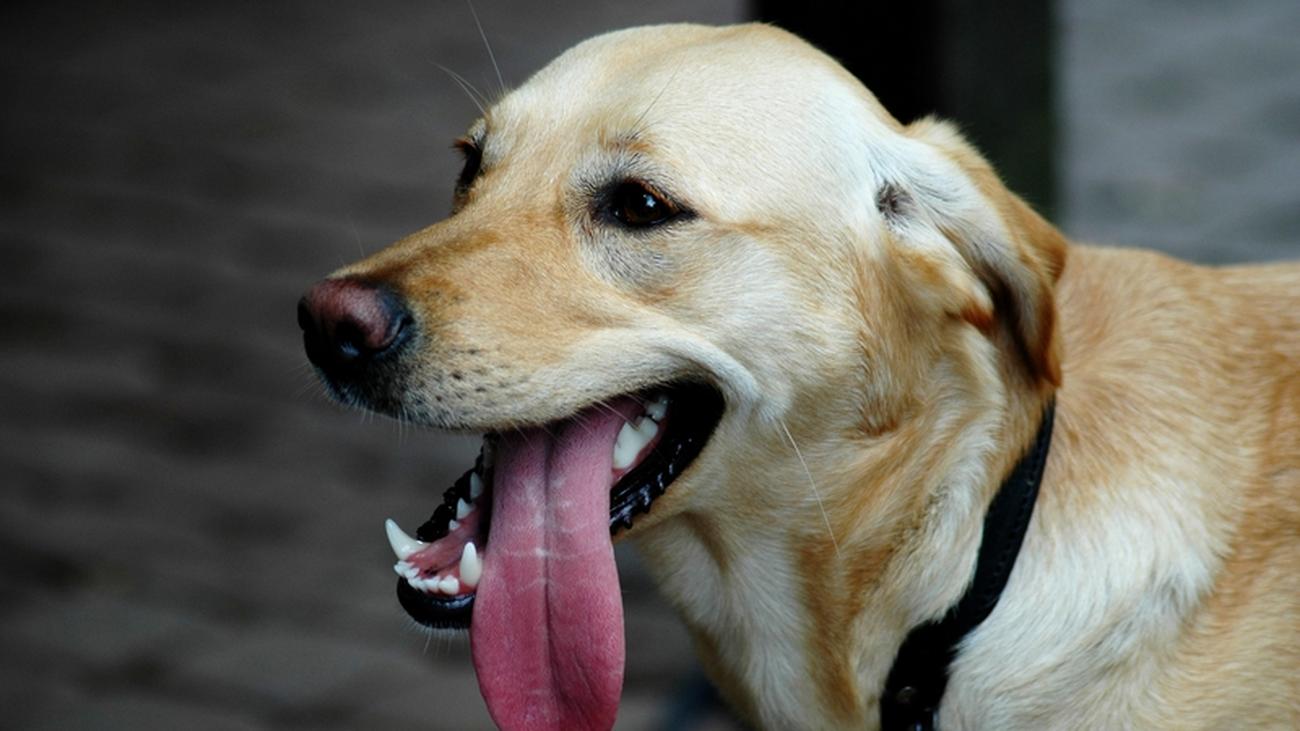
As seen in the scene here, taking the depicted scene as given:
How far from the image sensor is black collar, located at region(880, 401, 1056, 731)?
267 cm

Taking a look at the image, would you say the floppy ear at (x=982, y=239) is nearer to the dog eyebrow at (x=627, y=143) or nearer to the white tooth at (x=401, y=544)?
the dog eyebrow at (x=627, y=143)

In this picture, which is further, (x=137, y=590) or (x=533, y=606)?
(x=137, y=590)

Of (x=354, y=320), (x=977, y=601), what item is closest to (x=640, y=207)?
(x=354, y=320)

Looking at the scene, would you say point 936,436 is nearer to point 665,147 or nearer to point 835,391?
point 835,391

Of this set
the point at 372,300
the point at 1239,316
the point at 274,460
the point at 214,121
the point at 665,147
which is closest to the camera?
the point at 372,300

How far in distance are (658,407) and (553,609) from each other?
377 mm

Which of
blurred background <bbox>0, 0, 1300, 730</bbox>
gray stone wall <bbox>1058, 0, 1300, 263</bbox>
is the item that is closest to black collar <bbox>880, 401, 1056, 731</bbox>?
blurred background <bbox>0, 0, 1300, 730</bbox>

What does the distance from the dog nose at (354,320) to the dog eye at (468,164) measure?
0.52 m

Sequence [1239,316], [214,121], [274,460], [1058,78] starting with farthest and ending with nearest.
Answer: [214,121] → [274,460] → [1058,78] → [1239,316]

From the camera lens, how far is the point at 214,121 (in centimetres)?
770

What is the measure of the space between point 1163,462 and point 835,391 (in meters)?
0.58

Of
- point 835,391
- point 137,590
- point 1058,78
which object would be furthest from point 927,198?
point 137,590

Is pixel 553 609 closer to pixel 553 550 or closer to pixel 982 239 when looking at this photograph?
pixel 553 550

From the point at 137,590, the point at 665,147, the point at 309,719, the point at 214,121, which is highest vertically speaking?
the point at 214,121
